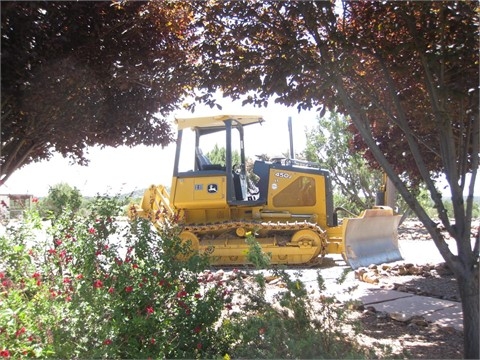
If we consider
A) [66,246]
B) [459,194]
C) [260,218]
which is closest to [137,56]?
[66,246]

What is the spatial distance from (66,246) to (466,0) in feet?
11.3

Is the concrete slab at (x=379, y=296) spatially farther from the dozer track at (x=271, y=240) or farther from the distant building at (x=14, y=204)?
the distant building at (x=14, y=204)

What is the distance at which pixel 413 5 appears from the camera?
11.8ft

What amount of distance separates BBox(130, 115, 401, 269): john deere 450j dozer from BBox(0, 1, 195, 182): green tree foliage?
16.0 ft

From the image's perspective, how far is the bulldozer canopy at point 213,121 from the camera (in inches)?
389

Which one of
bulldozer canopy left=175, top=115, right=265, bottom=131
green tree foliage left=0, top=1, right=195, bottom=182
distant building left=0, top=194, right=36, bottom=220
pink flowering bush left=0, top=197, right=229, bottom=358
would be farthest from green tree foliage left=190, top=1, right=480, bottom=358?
bulldozer canopy left=175, top=115, right=265, bottom=131

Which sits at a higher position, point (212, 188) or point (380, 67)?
point (380, 67)

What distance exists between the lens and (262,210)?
32.8 ft

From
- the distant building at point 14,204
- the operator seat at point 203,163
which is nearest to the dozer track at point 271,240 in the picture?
the operator seat at point 203,163

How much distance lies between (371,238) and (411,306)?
464 centimetres

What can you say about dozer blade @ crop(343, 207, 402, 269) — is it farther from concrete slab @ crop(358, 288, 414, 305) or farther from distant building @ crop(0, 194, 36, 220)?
distant building @ crop(0, 194, 36, 220)

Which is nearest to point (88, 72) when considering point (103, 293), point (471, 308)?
point (103, 293)

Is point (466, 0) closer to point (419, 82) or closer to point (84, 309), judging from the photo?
point (419, 82)

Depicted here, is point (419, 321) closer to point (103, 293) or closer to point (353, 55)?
point (353, 55)
